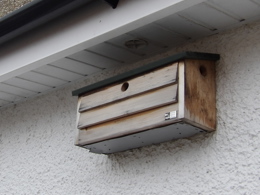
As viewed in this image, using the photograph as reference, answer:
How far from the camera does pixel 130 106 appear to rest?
9.66 feet

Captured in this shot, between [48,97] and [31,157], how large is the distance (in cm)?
41

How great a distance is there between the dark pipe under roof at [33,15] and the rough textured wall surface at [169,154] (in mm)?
595

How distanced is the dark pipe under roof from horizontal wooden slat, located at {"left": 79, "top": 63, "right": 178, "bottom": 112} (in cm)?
40

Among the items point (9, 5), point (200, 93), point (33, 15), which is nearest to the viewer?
point (200, 93)

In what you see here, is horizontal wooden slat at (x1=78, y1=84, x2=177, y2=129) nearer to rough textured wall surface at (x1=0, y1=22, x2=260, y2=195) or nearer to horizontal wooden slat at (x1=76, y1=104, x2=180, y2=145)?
horizontal wooden slat at (x1=76, y1=104, x2=180, y2=145)

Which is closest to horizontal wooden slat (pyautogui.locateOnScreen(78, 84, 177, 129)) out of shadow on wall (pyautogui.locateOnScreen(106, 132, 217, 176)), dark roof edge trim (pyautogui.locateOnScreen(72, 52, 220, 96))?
dark roof edge trim (pyautogui.locateOnScreen(72, 52, 220, 96))

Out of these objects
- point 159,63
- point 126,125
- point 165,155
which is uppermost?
point 159,63

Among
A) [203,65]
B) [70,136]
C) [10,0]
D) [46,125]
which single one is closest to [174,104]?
[203,65]

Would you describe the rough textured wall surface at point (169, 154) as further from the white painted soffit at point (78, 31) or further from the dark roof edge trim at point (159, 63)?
the white painted soffit at point (78, 31)

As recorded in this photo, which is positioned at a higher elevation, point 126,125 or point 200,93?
point 200,93

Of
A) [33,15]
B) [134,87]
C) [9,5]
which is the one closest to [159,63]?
[134,87]

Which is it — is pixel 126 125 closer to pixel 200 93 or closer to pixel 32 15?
pixel 200 93

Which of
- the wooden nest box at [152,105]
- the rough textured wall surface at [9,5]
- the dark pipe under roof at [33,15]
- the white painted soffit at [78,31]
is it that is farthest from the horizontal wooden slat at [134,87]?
the rough textured wall surface at [9,5]

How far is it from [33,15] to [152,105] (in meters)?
0.80
